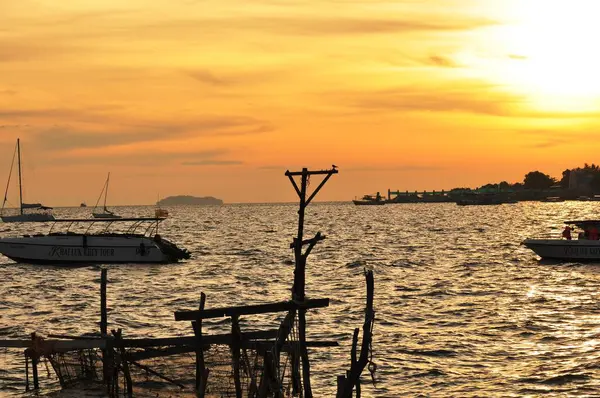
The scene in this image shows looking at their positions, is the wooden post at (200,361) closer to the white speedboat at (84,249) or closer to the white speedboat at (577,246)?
the white speedboat at (577,246)

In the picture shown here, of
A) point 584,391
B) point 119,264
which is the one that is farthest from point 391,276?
point 584,391

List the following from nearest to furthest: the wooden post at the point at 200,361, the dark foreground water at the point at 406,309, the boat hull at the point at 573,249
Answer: the wooden post at the point at 200,361 → the dark foreground water at the point at 406,309 → the boat hull at the point at 573,249

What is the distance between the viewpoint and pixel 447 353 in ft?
99.9

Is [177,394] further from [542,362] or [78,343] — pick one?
[542,362]

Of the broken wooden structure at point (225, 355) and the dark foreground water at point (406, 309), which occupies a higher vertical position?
the broken wooden structure at point (225, 355)

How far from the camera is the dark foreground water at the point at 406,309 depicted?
2717cm

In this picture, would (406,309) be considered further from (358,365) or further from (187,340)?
(358,365)

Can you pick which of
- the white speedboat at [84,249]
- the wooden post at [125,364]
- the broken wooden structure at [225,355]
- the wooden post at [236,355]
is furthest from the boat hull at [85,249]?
the wooden post at [236,355]

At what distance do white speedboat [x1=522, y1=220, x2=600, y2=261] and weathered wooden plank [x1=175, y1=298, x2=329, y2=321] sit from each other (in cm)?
4478

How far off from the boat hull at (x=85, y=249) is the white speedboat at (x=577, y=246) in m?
30.2

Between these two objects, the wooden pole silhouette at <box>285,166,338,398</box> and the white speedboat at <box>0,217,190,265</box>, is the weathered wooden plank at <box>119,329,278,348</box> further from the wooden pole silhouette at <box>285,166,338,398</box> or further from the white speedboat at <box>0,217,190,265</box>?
the white speedboat at <box>0,217,190,265</box>

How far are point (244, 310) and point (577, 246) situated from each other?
47.4 meters

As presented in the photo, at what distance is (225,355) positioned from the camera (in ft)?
81.9

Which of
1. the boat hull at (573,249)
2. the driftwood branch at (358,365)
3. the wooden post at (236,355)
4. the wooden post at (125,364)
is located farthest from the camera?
the boat hull at (573,249)
